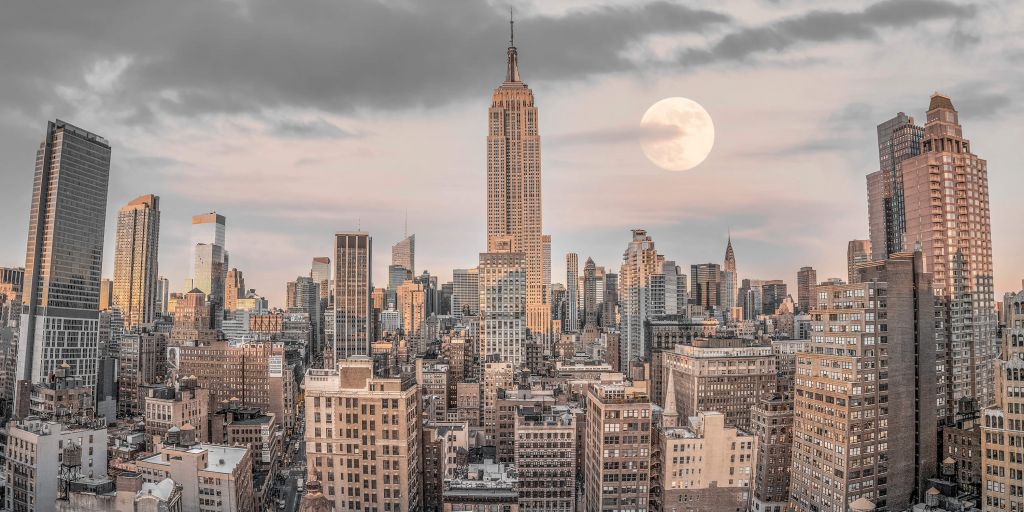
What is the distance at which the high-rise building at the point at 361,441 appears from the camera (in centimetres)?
11094

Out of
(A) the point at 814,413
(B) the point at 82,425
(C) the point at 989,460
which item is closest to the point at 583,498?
(A) the point at 814,413

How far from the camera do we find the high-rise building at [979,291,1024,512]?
340 feet

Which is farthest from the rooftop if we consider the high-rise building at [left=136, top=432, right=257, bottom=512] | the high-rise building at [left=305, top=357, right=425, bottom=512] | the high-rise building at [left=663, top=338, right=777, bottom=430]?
the high-rise building at [left=663, top=338, right=777, bottom=430]

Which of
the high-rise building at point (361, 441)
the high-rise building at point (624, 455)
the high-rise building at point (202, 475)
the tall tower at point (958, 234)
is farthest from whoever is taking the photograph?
the tall tower at point (958, 234)

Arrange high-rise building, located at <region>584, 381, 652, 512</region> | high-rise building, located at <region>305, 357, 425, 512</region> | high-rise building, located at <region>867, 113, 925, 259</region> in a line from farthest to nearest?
1. high-rise building, located at <region>867, 113, 925, 259</region>
2. high-rise building, located at <region>584, 381, 652, 512</region>
3. high-rise building, located at <region>305, 357, 425, 512</region>

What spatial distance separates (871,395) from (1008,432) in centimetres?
1972

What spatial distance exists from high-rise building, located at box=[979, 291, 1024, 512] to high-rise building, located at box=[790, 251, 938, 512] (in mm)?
16438

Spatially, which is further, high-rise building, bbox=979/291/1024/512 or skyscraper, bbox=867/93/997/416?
skyscraper, bbox=867/93/997/416

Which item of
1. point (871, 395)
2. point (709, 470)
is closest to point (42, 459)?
point (709, 470)

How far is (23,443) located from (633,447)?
9525 centimetres

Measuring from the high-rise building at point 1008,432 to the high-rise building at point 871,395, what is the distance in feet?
53.9

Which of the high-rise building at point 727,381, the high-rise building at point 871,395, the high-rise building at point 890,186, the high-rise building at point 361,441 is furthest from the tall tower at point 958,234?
the high-rise building at point 361,441

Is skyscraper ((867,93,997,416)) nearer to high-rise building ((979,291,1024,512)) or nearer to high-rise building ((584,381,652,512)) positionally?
high-rise building ((979,291,1024,512))

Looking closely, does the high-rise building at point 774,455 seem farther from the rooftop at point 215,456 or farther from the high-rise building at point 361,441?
the rooftop at point 215,456
